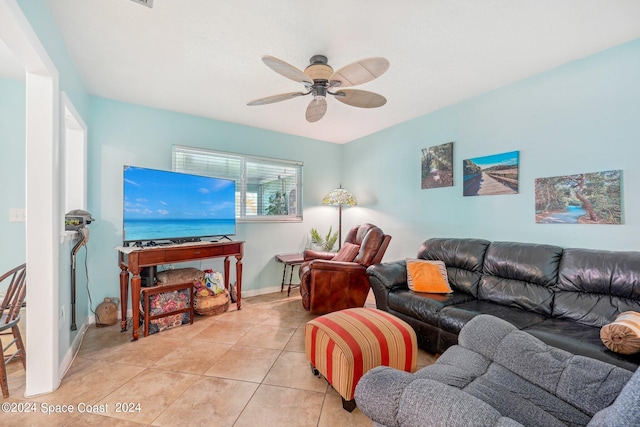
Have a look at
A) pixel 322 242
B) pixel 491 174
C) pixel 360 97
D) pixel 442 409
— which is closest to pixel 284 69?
pixel 360 97

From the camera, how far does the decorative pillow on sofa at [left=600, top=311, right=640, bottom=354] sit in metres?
1.38

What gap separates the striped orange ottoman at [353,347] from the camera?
1631mm

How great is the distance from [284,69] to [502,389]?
6.83 ft

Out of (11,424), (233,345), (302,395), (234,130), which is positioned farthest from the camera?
(234,130)

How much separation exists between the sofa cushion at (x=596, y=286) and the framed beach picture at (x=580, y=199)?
1.12 ft

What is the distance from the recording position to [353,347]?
1.66 metres

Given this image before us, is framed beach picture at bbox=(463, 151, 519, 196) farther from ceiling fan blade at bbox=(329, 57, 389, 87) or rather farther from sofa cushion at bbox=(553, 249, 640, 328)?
ceiling fan blade at bbox=(329, 57, 389, 87)

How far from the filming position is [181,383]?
190 centimetres

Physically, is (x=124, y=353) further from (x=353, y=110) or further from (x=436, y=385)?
(x=353, y=110)

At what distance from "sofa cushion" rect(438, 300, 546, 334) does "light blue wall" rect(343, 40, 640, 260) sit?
805 millimetres

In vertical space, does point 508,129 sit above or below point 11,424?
above

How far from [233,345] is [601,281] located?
2.85 m

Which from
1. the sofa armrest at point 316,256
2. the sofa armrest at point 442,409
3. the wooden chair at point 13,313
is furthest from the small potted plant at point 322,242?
the sofa armrest at point 442,409

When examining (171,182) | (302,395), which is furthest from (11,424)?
(171,182)
